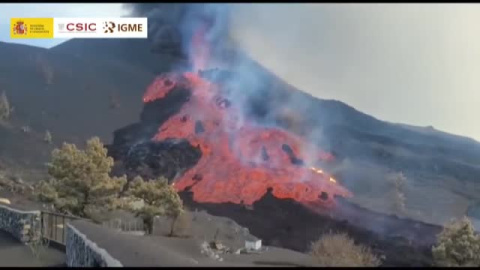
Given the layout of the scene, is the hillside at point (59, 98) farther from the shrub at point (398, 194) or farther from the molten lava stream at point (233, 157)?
the shrub at point (398, 194)

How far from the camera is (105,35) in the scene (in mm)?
33094

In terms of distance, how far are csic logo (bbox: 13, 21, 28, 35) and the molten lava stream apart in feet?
54.3

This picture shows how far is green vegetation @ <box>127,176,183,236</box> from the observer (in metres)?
27.3

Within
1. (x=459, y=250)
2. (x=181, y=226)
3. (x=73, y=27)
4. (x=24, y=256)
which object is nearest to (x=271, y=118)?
(x=181, y=226)

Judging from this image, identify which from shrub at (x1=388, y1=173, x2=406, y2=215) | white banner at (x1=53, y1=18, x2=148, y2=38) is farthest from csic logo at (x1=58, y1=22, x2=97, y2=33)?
shrub at (x1=388, y1=173, x2=406, y2=215)

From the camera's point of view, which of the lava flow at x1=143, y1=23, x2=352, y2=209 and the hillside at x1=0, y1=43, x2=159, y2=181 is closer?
the hillside at x1=0, y1=43, x2=159, y2=181

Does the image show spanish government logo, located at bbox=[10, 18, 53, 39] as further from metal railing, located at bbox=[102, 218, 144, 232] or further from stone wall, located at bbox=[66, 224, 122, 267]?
stone wall, located at bbox=[66, 224, 122, 267]

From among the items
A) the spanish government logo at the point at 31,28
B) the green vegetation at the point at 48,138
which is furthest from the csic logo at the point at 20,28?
the green vegetation at the point at 48,138

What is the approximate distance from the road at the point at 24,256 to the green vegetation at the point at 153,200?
8.44m

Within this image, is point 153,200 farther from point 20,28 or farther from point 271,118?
point 271,118

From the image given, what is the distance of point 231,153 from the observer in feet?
153

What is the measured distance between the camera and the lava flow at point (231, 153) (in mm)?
43938

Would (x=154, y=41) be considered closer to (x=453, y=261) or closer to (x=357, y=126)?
(x=357, y=126)

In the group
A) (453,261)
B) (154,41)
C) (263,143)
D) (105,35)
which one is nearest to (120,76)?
(154,41)
